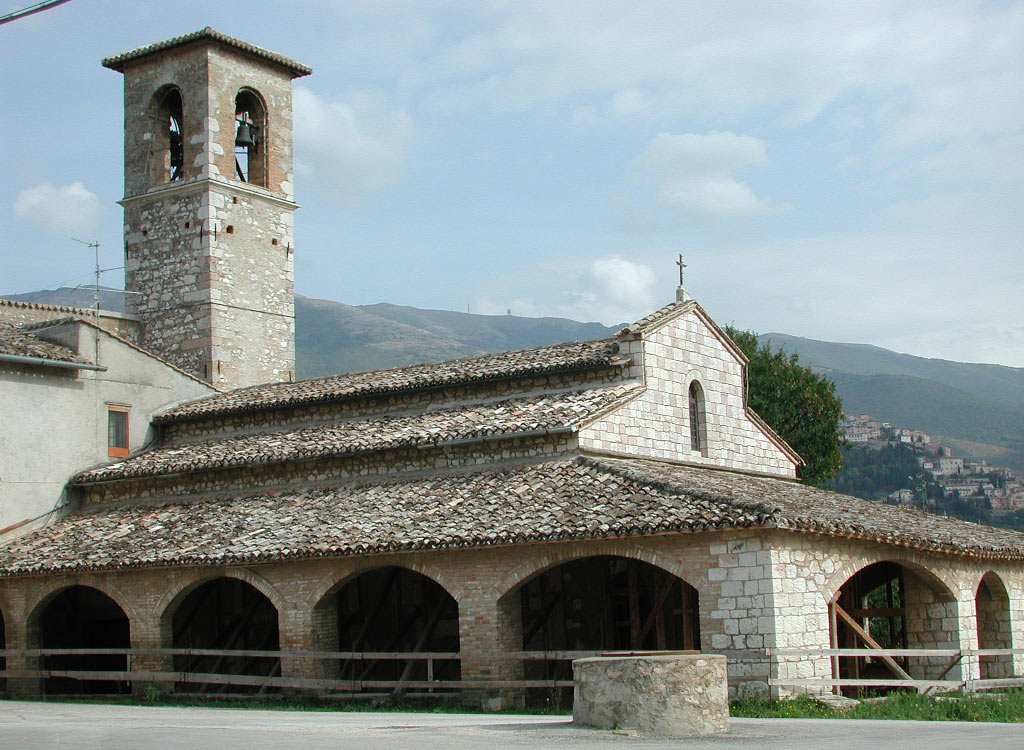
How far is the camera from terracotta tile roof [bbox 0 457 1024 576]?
17859 mm

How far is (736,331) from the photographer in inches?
1800

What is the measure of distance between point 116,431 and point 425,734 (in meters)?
15.4

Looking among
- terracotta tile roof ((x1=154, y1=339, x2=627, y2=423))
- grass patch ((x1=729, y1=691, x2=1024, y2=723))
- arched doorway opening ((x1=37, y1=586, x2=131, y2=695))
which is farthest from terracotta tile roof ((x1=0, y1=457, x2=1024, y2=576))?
terracotta tile roof ((x1=154, y1=339, x2=627, y2=423))

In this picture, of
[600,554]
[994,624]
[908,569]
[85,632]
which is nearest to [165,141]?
[85,632]

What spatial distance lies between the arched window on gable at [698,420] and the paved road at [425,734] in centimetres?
914

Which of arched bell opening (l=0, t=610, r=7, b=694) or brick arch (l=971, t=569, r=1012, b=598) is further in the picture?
arched bell opening (l=0, t=610, r=7, b=694)

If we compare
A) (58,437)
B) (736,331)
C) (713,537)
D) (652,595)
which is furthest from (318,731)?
(736,331)

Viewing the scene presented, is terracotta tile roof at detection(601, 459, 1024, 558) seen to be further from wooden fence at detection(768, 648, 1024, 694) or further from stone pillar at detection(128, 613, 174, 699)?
stone pillar at detection(128, 613, 174, 699)

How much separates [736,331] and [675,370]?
2249cm

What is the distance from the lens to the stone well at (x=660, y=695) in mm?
13266

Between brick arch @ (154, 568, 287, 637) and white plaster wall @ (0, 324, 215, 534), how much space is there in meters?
4.53

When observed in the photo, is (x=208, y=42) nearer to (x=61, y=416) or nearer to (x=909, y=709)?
(x=61, y=416)

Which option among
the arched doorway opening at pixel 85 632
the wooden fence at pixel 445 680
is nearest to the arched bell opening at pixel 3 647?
the wooden fence at pixel 445 680

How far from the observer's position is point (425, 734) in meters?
13.5
